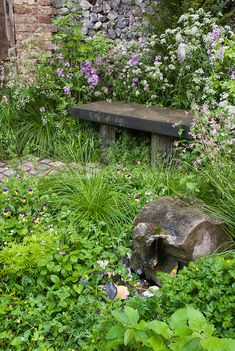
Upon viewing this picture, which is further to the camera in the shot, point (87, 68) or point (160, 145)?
point (87, 68)

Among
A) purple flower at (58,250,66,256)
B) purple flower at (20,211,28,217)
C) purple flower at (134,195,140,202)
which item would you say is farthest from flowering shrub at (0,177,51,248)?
purple flower at (134,195,140,202)

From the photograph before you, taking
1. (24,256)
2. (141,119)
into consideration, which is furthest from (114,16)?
(24,256)

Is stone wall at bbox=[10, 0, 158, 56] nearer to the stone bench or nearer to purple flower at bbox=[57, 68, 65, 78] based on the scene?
purple flower at bbox=[57, 68, 65, 78]

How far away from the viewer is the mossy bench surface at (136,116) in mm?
3936

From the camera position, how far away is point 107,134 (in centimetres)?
467

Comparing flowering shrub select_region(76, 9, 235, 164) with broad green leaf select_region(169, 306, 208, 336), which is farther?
flowering shrub select_region(76, 9, 235, 164)

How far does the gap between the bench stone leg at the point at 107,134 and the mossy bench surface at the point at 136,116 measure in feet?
0.38

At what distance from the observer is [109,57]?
5555 mm

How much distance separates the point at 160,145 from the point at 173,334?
2963 millimetres

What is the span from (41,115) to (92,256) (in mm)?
2934

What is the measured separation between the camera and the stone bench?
394 centimetres

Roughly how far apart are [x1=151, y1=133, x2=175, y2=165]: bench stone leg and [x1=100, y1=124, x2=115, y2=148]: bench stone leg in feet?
2.02

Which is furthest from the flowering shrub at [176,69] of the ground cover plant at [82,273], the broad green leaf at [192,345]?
the broad green leaf at [192,345]

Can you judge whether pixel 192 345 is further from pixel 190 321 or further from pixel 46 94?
pixel 46 94
